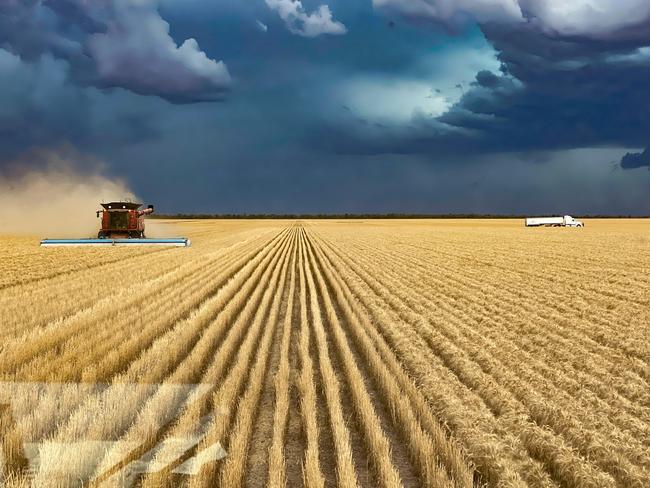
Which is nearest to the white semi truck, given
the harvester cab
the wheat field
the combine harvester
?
the combine harvester

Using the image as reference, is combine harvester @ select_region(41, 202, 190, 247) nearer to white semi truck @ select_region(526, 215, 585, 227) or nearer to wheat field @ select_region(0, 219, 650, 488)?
wheat field @ select_region(0, 219, 650, 488)

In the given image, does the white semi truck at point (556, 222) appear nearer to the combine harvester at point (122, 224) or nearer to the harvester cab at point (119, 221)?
the combine harvester at point (122, 224)

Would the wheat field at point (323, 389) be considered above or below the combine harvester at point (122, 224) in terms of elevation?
below

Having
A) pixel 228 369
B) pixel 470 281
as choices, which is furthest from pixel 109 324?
pixel 470 281

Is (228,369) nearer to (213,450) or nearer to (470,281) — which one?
(213,450)

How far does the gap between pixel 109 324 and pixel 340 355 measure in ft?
13.8

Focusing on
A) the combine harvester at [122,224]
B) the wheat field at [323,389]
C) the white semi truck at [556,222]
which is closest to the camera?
the wheat field at [323,389]

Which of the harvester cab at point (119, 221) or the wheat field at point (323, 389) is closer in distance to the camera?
the wheat field at point (323, 389)

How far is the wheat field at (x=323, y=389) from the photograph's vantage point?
4523mm

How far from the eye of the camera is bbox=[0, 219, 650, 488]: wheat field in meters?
4.52

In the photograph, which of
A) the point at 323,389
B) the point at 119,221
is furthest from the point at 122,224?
the point at 323,389


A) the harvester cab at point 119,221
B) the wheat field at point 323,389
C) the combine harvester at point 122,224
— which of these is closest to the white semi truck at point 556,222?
the combine harvester at point 122,224

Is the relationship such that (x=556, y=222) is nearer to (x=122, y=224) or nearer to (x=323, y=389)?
(x=122, y=224)

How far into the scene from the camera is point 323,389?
6652 millimetres
